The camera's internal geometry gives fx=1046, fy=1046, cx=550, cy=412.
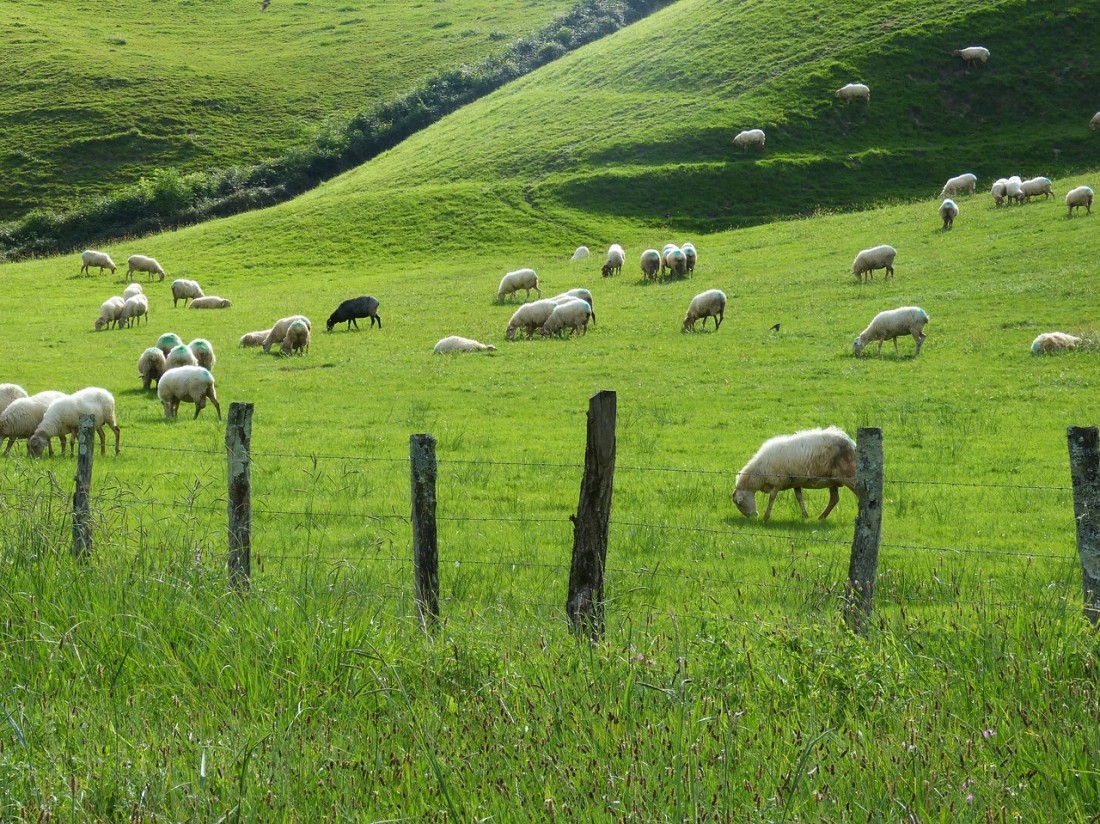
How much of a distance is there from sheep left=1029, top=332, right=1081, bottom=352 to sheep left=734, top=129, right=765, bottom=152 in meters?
40.6

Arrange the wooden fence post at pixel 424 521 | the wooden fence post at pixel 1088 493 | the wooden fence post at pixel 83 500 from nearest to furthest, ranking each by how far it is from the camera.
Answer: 1. the wooden fence post at pixel 1088 493
2. the wooden fence post at pixel 424 521
3. the wooden fence post at pixel 83 500

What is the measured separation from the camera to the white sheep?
24000 millimetres

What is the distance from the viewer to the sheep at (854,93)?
65.3 meters

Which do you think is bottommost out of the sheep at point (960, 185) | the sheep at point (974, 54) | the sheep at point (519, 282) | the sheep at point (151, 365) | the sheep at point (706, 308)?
the sheep at point (151, 365)

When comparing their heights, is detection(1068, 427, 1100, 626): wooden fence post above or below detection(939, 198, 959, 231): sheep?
below

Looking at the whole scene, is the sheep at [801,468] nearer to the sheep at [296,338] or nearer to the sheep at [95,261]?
the sheep at [296,338]

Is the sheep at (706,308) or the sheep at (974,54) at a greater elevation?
the sheep at (974,54)

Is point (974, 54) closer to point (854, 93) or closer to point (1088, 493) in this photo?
point (854, 93)

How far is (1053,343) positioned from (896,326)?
11.9 ft

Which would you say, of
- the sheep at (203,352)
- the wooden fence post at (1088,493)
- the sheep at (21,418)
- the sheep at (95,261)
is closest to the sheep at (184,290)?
the sheep at (95,261)

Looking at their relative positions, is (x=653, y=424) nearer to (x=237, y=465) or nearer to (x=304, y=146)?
(x=237, y=465)

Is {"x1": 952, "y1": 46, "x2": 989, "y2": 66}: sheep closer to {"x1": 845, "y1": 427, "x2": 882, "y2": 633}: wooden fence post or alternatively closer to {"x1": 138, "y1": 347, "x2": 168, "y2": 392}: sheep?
{"x1": 138, "y1": 347, "x2": 168, "y2": 392}: sheep

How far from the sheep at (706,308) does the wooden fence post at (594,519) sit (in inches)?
966

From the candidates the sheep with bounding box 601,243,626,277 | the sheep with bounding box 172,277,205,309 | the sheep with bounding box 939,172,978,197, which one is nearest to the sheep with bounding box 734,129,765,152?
the sheep with bounding box 939,172,978,197
